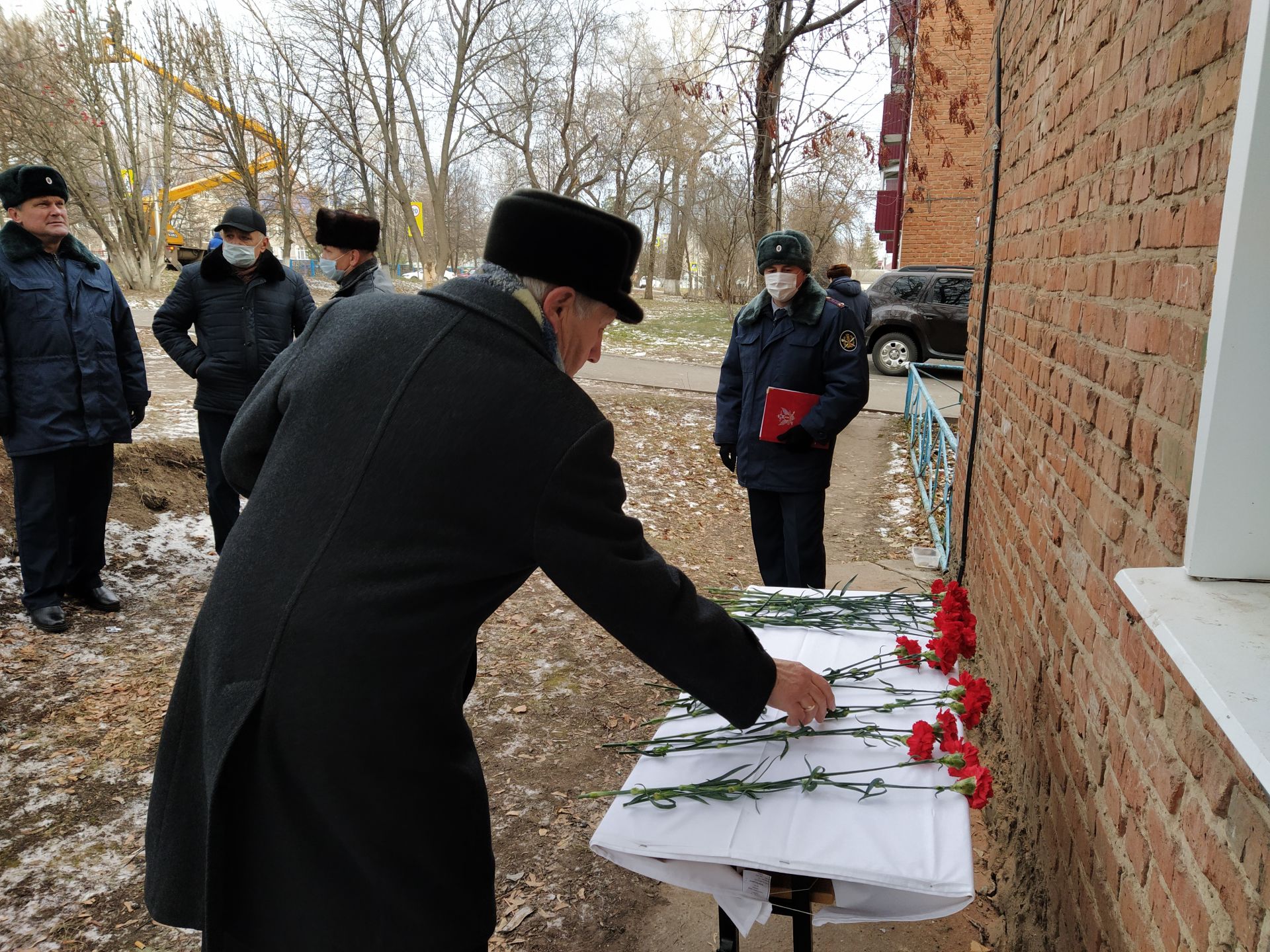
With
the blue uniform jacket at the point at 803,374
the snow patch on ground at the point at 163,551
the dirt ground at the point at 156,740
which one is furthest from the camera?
the snow patch on ground at the point at 163,551

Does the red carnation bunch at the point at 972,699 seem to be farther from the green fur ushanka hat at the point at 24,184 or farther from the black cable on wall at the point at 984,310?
the green fur ushanka hat at the point at 24,184

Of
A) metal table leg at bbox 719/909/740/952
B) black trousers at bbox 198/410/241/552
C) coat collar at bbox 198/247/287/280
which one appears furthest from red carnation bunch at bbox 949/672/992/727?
coat collar at bbox 198/247/287/280

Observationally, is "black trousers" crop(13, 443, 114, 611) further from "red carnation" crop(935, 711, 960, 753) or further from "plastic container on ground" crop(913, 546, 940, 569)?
"plastic container on ground" crop(913, 546, 940, 569)

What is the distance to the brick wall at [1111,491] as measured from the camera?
4.15 ft

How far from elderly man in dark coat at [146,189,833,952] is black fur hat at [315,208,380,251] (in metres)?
3.85

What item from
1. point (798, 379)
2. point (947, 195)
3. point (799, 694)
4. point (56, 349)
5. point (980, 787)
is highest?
point (947, 195)

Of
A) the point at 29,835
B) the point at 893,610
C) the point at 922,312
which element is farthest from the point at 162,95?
the point at 893,610

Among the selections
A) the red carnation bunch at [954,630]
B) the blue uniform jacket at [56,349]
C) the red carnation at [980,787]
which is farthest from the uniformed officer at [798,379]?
the blue uniform jacket at [56,349]

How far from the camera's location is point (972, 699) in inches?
82.0

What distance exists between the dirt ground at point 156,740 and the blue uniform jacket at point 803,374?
124 cm

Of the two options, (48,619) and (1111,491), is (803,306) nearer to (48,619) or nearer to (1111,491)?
(1111,491)

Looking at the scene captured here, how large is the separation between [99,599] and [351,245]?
2.30 metres

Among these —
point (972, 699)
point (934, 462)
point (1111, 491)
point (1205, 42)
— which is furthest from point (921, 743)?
point (934, 462)

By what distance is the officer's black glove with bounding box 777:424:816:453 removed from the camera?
4.28 m
